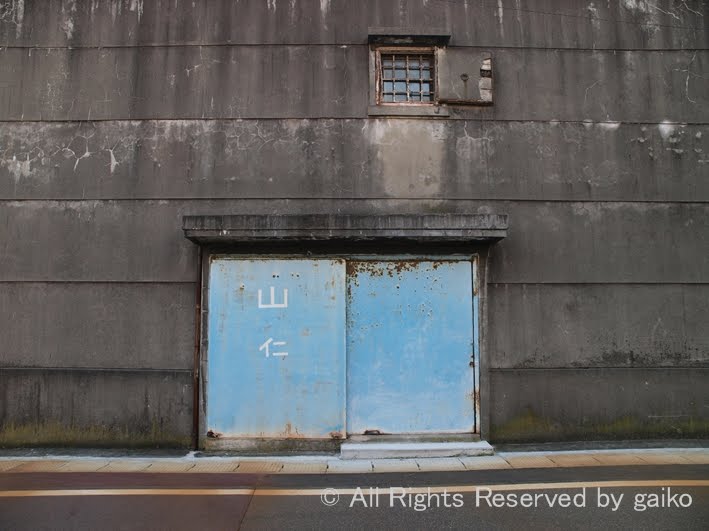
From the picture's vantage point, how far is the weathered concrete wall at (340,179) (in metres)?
6.99

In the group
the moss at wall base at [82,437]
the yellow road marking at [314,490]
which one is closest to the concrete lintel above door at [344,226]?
the moss at wall base at [82,437]

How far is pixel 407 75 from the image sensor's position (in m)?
7.56

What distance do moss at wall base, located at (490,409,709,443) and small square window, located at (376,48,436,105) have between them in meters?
5.25

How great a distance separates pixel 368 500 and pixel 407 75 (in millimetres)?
6262

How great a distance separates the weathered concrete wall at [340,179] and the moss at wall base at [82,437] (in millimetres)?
29

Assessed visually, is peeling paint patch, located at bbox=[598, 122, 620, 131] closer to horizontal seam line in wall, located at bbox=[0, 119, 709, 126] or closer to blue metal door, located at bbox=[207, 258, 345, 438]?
horizontal seam line in wall, located at bbox=[0, 119, 709, 126]

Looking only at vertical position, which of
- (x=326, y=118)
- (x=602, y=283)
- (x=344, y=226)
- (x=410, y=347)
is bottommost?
(x=410, y=347)

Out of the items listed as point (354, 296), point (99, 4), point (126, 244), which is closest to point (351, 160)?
point (354, 296)

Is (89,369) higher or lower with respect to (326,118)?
lower

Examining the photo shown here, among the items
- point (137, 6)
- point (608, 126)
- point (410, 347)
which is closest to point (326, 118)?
point (137, 6)

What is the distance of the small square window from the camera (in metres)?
7.52

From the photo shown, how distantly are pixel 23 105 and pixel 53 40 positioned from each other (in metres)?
1.18

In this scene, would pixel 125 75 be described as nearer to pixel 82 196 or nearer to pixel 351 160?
pixel 82 196

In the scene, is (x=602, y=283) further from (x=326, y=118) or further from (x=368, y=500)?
(x=326, y=118)
